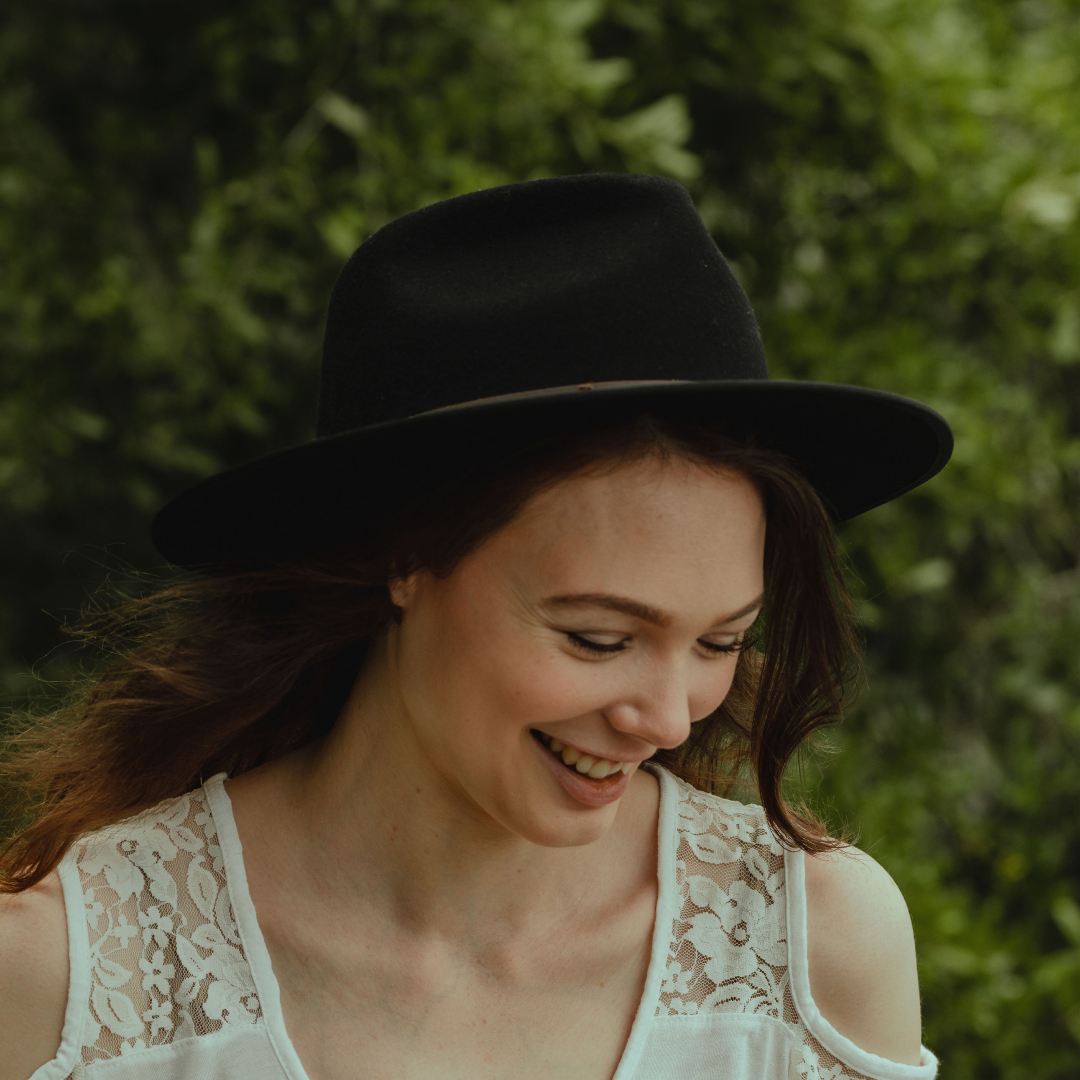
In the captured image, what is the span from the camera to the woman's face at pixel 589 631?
174cm

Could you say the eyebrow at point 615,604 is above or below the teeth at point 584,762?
above

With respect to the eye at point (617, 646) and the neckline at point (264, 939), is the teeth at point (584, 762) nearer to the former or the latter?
the eye at point (617, 646)

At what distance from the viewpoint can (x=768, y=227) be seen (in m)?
3.32

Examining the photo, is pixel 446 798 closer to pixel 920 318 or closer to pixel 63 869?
pixel 63 869

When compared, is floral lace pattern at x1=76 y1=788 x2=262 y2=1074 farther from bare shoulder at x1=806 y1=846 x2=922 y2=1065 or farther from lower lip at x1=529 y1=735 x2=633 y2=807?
bare shoulder at x1=806 y1=846 x2=922 y2=1065

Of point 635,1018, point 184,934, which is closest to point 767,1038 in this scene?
point 635,1018

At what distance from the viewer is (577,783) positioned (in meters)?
1.81

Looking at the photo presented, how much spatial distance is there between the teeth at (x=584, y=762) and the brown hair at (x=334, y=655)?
0.69ft

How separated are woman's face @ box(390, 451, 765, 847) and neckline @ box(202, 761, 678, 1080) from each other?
31cm

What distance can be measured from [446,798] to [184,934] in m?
0.34

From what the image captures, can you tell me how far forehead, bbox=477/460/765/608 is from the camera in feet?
5.69

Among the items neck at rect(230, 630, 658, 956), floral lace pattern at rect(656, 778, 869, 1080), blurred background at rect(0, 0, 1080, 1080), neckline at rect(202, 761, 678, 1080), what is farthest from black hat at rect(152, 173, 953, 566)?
blurred background at rect(0, 0, 1080, 1080)

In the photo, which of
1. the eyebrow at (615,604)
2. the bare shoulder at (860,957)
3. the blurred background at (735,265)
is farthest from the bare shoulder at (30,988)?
the blurred background at (735,265)

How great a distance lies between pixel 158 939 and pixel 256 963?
0.38 feet
